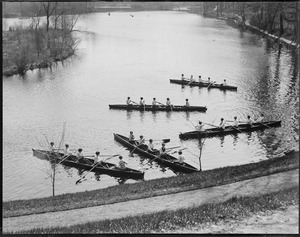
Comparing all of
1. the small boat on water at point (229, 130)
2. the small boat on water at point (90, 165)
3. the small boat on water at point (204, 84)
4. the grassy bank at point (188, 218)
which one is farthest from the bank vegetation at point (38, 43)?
the grassy bank at point (188, 218)

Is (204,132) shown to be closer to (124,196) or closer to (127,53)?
(124,196)

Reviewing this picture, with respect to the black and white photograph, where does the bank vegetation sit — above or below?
above

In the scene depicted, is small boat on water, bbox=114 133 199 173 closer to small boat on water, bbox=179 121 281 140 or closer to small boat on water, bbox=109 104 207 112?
small boat on water, bbox=179 121 281 140

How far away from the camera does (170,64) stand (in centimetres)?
4647

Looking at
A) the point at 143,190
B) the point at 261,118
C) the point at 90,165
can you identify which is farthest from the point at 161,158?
the point at 261,118

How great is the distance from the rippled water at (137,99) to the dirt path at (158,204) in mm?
5597

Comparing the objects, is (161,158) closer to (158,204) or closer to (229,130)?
(229,130)

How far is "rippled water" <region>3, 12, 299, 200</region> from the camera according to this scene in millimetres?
23375

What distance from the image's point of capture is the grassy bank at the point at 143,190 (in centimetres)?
1602

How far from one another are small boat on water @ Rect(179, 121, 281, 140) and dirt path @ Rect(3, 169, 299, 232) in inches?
394

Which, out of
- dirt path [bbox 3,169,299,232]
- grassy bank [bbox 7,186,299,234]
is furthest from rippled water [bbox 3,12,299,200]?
grassy bank [bbox 7,186,299,234]

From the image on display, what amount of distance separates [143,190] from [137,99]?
713 inches

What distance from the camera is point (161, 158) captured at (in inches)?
885

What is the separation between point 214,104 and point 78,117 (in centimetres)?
1037
